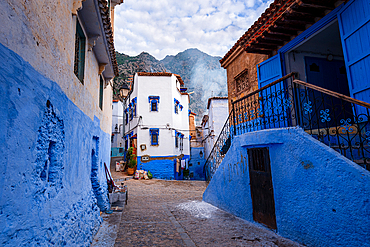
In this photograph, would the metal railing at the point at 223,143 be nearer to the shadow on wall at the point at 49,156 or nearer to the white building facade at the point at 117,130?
the shadow on wall at the point at 49,156

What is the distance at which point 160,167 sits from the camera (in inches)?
843

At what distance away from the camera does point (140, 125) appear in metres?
21.7

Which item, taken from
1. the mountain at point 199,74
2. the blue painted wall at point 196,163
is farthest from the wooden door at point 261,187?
the mountain at point 199,74

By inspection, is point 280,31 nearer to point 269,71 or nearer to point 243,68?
point 269,71

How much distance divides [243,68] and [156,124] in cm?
1349

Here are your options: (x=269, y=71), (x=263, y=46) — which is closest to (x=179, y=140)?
(x=269, y=71)

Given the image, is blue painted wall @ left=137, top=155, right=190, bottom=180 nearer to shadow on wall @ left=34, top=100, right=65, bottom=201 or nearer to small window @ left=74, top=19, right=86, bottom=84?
small window @ left=74, top=19, right=86, bottom=84

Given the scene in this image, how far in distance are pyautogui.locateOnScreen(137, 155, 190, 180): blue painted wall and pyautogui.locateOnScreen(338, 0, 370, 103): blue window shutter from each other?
60.0 ft

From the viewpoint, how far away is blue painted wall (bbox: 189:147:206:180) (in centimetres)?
2836

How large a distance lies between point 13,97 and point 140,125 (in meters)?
19.6

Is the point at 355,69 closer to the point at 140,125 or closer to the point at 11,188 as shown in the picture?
the point at 11,188

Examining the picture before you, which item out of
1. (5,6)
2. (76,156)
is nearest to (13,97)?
(5,6)

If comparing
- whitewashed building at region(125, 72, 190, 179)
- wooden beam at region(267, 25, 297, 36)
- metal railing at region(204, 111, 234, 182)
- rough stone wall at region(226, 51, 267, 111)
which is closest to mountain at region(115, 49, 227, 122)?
whitewashed building at region(125, 72, 190, 179)

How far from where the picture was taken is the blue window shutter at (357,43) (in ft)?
14.6
